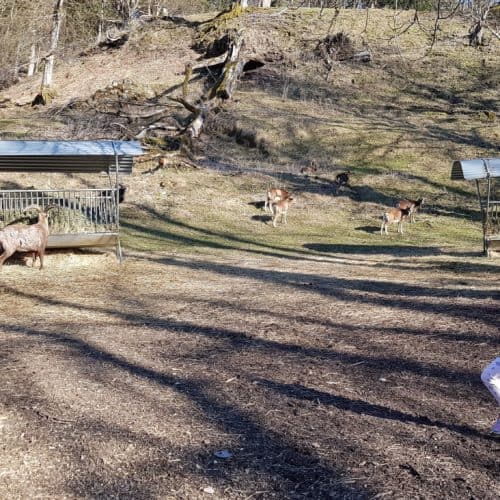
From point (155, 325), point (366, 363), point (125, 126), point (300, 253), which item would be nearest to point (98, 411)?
point (366, 363)

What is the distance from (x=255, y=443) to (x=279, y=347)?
280 centimetres

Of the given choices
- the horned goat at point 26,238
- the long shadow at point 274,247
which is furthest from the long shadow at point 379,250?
the horned goat at point 26,238

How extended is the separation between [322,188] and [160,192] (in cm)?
630

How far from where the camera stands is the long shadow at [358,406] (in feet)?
16.2

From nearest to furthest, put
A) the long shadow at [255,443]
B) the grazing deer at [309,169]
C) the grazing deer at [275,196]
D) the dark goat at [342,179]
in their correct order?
the long shadow at [255,443]
the grazing deer at [275,196]
the dark goat at [342,179]
the grazing deer at [309,169]

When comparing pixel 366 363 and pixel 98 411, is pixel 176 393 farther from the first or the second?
pixel 366 363

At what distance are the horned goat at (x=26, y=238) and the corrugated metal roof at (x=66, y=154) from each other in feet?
4.36

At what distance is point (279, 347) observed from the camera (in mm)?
7426

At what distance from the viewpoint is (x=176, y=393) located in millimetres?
5750

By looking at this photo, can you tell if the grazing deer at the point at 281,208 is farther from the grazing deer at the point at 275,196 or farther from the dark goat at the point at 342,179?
the dark goat at the point at 342,179

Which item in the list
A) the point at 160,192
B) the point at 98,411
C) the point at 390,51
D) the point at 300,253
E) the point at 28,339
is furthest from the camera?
the point at 390,51

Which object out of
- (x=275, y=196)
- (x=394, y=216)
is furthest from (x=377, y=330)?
(x=275, y=196)

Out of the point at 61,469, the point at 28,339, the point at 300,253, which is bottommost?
the point at 300,253

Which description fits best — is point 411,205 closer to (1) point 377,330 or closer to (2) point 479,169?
(2) point 479,169
